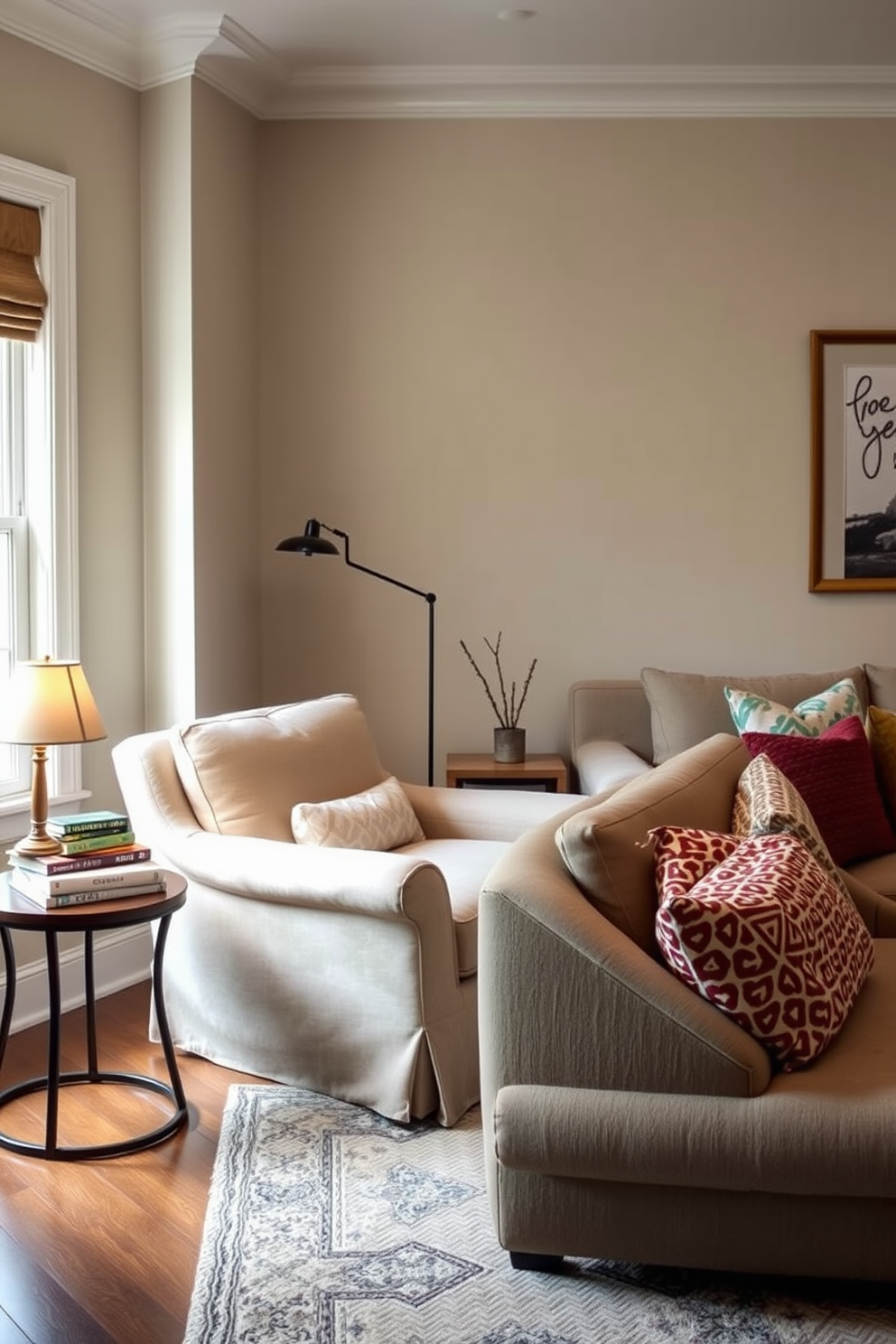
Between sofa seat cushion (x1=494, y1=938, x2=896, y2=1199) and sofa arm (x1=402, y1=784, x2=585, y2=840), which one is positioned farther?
sofa arm (x1=402, y1=784, x2=585, y2=840)

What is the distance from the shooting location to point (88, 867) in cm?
282

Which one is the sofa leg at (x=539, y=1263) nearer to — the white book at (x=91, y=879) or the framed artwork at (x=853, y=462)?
the white book at (x=91, y=879)

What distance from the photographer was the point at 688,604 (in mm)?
4301

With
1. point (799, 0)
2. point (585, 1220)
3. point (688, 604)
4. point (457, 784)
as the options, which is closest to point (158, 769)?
point (457, 784)

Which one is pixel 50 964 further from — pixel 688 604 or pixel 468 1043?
pixel 688 604

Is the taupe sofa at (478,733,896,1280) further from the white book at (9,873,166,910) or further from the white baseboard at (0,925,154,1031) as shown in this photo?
the white baseboard at (0,925,154,1031)

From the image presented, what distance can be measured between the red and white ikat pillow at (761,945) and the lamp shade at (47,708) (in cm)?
137

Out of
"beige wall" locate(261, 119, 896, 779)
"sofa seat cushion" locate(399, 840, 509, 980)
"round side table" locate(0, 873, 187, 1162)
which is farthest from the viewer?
"beige wall" locate(261, 119, 896, 779)

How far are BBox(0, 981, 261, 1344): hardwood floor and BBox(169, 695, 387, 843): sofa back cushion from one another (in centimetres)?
63

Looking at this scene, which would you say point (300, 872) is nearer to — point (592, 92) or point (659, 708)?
point (659, 708)

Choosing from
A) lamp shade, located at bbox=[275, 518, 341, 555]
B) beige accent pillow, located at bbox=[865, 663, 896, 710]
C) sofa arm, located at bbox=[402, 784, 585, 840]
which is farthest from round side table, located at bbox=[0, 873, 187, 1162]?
beige accent pillow, located at bbox=[865, 663, 896, 710]

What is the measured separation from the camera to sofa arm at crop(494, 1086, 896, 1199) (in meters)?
1.94

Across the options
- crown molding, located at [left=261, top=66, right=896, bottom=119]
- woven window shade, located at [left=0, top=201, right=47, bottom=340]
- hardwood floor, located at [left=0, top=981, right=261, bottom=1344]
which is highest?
crown molding, located at [left=261, top=66, right=896, bottom=119]

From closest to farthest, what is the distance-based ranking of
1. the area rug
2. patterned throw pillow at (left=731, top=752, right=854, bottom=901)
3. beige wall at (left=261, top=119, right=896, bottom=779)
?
1. the area rug
2. patterned throw pillow at (left=731, top=752, right=854, bottom=901)
3. beige wall at (left=261, top=119, right=896, bottom=779)
